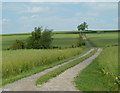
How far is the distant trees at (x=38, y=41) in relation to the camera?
2635 inches

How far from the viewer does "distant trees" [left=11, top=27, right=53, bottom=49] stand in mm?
66938

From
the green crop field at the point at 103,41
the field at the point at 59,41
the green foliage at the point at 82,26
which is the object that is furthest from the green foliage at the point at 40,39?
the green foliage at the point at 82,26

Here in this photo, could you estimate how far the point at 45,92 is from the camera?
29.0ft

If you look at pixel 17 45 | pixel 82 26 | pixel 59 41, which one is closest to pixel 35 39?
pixel 17 45

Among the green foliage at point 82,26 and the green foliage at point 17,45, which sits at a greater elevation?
the green foliage at point 82,26

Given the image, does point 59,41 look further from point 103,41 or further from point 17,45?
point 17,45

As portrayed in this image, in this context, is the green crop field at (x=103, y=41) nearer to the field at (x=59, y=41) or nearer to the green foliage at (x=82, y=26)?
the field at (x=59, y=41)

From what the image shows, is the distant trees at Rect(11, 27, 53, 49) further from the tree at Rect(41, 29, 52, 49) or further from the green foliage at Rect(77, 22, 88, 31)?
the green foliage at Rect(77, 22, 88, 31)

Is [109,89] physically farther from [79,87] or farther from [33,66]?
[33,66]

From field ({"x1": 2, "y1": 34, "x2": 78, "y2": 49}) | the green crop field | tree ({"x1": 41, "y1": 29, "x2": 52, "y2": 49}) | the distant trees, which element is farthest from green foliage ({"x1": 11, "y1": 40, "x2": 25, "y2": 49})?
the green crop field

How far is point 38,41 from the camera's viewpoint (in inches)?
2672

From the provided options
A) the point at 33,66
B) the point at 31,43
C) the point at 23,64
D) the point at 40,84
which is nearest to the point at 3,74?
the point at 23,64

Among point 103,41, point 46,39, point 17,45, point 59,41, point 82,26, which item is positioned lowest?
point 103,41

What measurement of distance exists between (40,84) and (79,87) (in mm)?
1910
